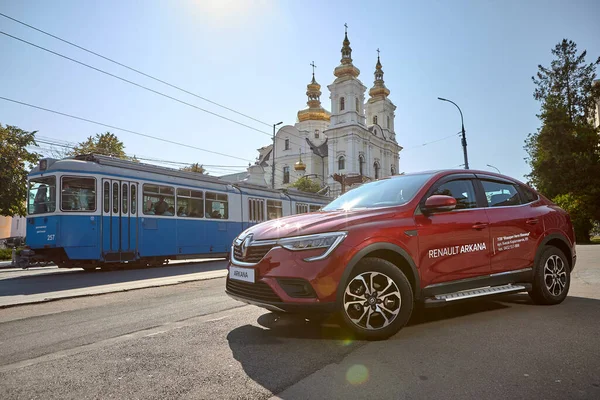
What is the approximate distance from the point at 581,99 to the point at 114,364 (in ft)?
141

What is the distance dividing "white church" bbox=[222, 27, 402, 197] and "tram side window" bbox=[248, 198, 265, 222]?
1518 inches

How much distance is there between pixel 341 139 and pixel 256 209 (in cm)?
4700

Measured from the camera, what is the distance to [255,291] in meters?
3.83

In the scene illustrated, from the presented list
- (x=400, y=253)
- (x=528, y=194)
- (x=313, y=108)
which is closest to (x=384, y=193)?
(x=400, y=253)

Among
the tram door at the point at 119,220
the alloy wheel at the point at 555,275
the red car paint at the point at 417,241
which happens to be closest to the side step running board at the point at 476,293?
the red car paint at the point at 417,241

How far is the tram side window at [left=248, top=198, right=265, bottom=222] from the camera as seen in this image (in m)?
→ 18.4

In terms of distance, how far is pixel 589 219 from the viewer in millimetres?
26016

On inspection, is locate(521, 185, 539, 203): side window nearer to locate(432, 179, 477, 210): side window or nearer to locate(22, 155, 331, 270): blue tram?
locate(432, 179, 477, 210): side window

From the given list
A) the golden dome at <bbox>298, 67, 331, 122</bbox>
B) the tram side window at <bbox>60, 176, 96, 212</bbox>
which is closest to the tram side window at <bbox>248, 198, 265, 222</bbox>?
the tram side window at <bbox>60, 176, 96, 212</bbox>

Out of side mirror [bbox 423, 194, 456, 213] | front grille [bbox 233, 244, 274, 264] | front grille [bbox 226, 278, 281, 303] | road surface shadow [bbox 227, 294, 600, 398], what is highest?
side mirror [bbox 423, 194, 456, 213]

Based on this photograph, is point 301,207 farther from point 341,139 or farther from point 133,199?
point 341,139

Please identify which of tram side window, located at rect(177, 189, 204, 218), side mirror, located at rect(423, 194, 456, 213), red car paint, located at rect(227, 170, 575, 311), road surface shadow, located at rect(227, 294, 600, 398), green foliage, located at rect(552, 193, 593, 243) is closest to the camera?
road surface shadow, located at rect(227, 294, 600, 398)

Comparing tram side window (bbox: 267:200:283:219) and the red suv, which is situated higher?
tram side window (bbox: 267:200:283:219)

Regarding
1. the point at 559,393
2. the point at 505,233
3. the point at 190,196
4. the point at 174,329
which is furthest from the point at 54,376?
the point at 190,196
